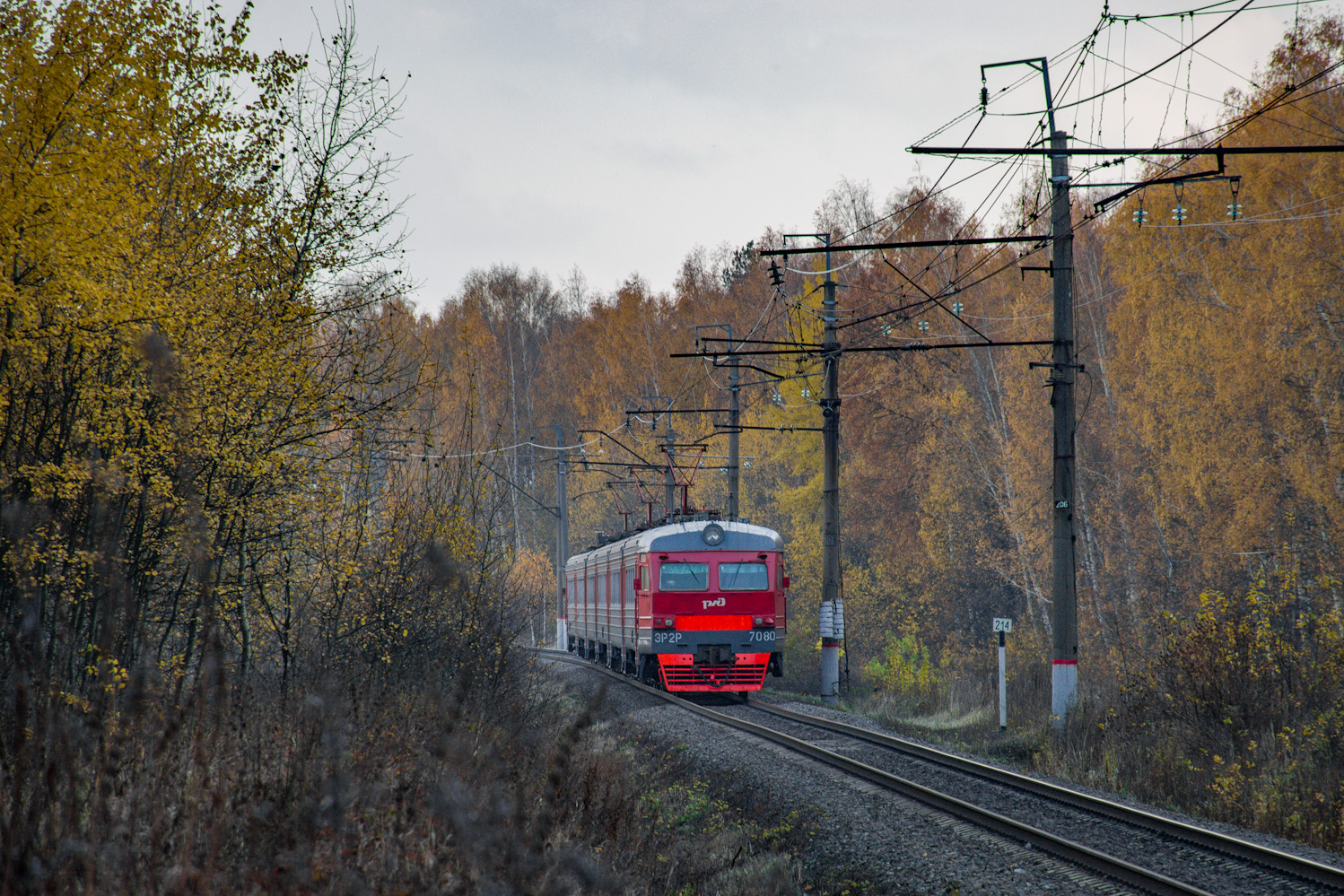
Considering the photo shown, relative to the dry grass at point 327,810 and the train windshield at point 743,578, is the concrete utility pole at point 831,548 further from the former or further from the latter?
the dry grass at point 327,810

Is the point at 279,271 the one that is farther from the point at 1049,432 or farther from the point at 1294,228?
the point at 1049,432

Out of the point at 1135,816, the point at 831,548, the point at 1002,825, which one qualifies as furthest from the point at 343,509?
the point at 831,548

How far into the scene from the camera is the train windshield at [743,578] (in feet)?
57.7

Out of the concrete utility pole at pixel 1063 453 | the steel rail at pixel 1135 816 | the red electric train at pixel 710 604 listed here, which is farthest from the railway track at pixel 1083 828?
the red electric train at pixel 710 604

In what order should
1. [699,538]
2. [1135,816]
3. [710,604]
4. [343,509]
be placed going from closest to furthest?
[1135,816], [343,509], [710,604], [699,538]

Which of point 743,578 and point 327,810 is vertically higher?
point 743,578

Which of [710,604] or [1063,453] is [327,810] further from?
[710,604]

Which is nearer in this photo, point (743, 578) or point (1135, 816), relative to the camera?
point (1135, 816)

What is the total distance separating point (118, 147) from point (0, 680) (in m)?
3.84

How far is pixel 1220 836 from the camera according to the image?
7.03 metres

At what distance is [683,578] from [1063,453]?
663 centimetres

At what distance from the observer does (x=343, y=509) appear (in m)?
9.66

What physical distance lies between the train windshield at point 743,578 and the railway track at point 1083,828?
538 centimetres

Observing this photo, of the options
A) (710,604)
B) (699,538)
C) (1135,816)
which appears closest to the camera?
(1135,816)
